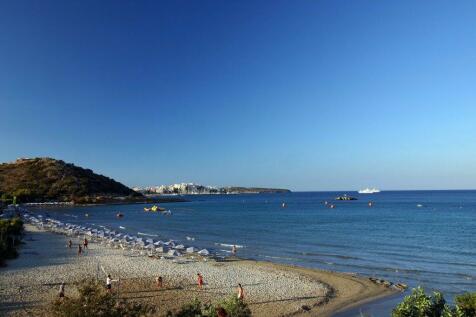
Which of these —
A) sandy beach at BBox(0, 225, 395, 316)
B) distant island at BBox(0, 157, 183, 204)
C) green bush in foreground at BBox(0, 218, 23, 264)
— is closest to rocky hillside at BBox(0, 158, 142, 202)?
distant island at BBox(0, 157, 183, 204)

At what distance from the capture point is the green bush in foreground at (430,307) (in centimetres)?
910

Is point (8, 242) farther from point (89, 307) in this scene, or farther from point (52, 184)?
point (52, 184)

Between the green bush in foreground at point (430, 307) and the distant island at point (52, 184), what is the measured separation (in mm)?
144261

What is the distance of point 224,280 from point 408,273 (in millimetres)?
12125

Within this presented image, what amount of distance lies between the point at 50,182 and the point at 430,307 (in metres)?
177

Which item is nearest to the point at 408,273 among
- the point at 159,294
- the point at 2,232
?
the point at 159,294

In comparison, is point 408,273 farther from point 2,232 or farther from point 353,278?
point 2,232

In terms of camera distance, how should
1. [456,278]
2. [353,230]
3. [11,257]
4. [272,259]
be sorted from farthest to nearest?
[353,230]
[272,259]
[11,257]
[456,278]

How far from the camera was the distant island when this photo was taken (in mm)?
153000

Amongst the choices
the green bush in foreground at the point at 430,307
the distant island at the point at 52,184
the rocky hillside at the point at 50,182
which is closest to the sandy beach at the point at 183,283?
the green bush in foreground at the point at 430,307

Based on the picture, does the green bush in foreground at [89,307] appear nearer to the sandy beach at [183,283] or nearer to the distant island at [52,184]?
the sandy beach at [183,283]

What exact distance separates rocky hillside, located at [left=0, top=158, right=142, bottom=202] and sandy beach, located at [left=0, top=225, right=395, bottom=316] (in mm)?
120085

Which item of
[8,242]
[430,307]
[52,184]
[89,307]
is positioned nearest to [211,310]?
[89,307]

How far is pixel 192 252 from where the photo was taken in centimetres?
3600
